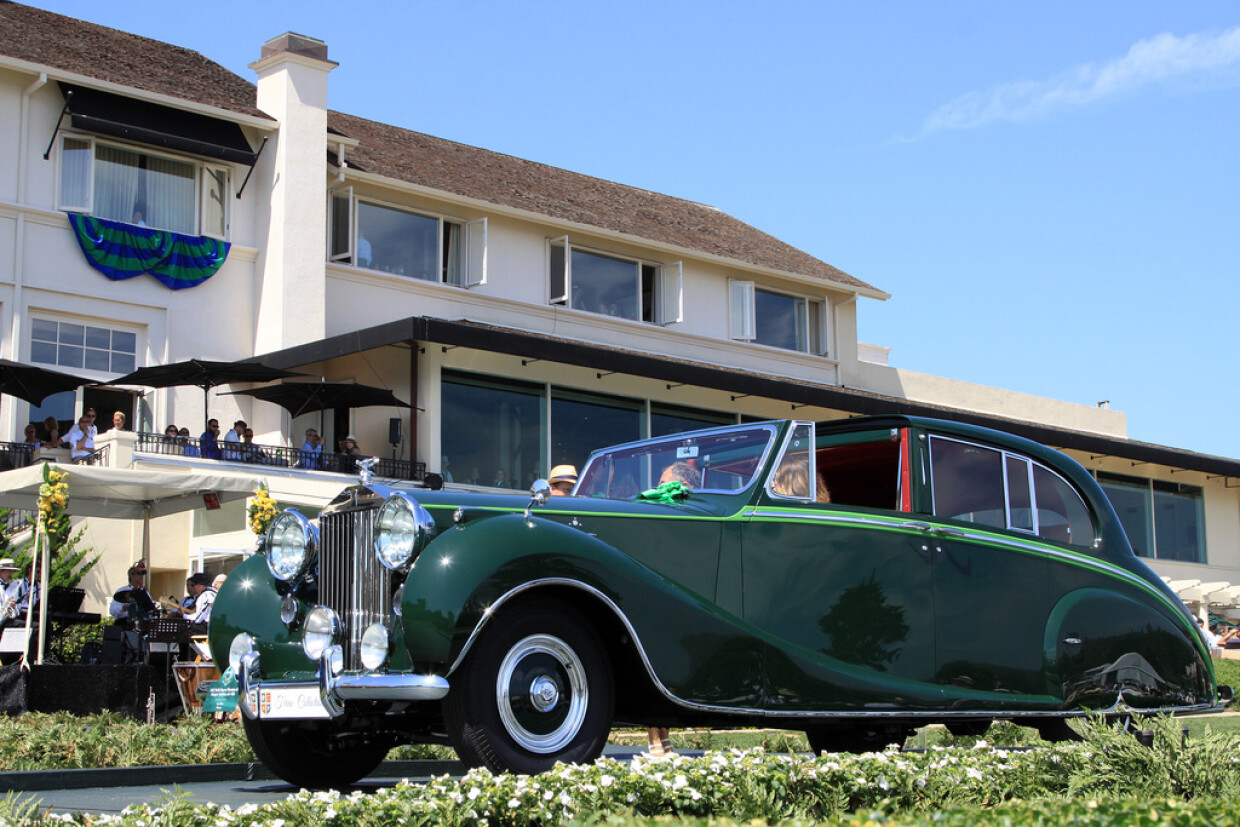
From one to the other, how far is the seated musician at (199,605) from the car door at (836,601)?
7.17 m

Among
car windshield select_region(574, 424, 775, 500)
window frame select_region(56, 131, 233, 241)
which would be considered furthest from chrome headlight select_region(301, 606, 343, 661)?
window frame select_region(56, 131, 233, 241)

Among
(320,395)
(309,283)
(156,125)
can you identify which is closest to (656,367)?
(309,283)

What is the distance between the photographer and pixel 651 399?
25625 millimetres

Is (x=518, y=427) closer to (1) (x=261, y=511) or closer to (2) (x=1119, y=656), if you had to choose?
(1) (x=261, y=511)

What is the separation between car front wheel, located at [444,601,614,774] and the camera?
5457 millimetres

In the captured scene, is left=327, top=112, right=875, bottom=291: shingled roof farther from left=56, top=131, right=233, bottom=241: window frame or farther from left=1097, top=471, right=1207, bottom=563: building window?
left=1097, top=471, right=1207, bottom=563: building window

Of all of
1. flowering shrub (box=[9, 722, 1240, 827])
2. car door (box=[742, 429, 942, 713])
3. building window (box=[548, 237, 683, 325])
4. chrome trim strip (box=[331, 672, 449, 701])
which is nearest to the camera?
flowering shrub (box=[9, 722, 1240, 827])

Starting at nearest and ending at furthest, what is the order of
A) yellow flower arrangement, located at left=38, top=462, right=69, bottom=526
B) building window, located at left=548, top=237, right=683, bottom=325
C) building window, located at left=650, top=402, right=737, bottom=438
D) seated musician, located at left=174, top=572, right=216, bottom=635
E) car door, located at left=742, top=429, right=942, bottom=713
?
car door, located at left=742, top=429, right=942, bottom=713
yellow flower arrangement, located at left=38, top=462, right=69, bottom=526
seated musician, located at left=174, top=572, right=216, bottom=635
building window, located at left=650, top=402, right=737, bottom=438
building window, located at left=548, top=237, right=683, bottom=325

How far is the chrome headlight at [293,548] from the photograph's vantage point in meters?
6.41

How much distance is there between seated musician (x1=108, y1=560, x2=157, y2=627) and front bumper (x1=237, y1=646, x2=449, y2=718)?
9.06 m

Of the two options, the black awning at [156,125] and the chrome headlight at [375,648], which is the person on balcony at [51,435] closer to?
the black awning at [156,125]

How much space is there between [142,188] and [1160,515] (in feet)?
82.4

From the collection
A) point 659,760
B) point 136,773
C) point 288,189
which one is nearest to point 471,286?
point 288,189

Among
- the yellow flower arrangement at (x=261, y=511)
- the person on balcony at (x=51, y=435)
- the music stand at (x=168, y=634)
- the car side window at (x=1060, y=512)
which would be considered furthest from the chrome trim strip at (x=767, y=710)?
the person on balcony at (x=51, y=435)
